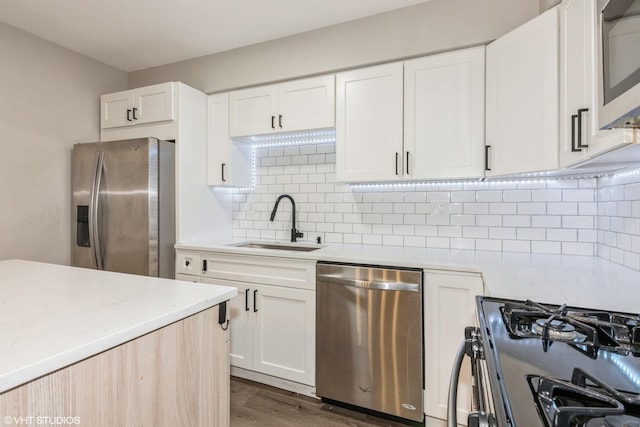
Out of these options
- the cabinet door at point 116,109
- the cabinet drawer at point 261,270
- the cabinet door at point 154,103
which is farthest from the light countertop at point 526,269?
the cabinet door at point 116,109

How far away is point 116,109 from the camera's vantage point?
2.85 meters

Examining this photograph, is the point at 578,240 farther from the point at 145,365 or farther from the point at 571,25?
the point at 145,365

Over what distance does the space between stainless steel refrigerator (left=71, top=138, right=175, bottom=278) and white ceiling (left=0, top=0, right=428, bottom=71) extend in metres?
0.84

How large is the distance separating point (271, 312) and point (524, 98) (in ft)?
6.61

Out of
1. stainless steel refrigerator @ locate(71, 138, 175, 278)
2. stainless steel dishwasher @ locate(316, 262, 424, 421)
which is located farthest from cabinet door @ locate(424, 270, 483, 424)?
stainless steel refrigerator @ locate(71, 138, 175, 278)

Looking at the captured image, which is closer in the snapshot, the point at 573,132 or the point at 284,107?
the point at 573,132

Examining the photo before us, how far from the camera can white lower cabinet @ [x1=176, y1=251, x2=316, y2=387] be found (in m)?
2.12

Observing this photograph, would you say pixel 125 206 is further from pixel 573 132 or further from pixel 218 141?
pixel 573 132

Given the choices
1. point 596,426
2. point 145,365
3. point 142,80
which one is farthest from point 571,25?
point 142,80

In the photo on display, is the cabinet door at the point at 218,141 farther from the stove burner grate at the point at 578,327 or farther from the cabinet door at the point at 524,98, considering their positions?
the stove burner grate at the point at 578,327

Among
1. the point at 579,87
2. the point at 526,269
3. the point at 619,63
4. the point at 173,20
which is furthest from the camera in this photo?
the point at 173,20

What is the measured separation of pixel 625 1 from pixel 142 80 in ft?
11.5

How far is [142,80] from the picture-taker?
312 centimetres

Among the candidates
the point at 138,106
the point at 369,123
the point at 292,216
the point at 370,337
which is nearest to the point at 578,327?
the point at 370,337
